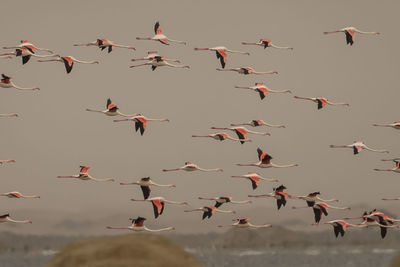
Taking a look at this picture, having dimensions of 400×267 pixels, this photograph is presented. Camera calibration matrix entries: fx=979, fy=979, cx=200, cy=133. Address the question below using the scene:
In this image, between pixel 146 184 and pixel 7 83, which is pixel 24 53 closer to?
pixel 7 83

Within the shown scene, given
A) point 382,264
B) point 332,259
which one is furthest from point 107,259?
point 332,259

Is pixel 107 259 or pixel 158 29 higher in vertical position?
pixel 158 29

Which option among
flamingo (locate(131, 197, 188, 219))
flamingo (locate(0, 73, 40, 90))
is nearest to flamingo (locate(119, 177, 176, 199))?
flamingo (locate(131, 197, 188, 219))

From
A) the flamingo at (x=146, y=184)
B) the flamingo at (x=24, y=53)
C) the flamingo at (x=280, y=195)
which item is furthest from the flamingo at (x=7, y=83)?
the flamingo at (x=280, y=195)

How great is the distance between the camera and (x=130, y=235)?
115 feet

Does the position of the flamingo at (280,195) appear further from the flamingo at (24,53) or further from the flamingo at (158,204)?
the flamingo at (24,53)

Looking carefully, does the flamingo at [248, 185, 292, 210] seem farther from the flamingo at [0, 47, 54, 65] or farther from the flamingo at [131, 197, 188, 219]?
the flamingo at [0, 47, 54, 65]

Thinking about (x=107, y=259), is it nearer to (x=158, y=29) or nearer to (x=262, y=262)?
(x=158, y=29)

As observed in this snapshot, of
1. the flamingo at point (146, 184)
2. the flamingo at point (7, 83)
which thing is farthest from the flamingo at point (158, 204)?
the flamingo at point (7, 83)

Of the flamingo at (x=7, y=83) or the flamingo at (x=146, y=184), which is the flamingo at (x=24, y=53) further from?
the flamingo at (x=146, y=184)

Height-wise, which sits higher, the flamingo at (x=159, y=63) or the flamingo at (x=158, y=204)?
the flamingo at (x=159, y=63)

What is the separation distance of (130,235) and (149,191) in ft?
71.0

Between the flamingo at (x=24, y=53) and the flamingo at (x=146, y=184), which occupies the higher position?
A: the flamingo at (x=24, y=53)

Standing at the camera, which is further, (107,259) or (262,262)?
(262,262)
